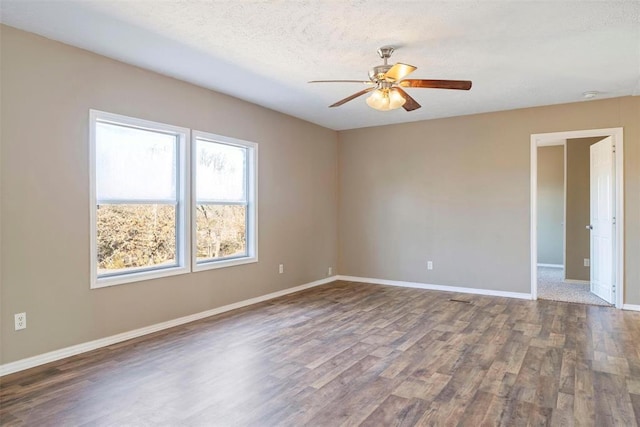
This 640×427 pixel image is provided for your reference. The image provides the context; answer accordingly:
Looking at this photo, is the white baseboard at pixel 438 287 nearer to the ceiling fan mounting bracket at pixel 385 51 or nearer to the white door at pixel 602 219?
the white door at pixel 602 219

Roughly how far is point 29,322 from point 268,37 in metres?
2.99

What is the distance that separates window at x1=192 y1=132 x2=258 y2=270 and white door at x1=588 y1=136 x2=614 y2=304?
4.70m

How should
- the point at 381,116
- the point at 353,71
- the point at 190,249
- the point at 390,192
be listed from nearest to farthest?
1. the point at 353,71
2. the point at 190,249
3. the point at 381,116
4. the point at 390,192

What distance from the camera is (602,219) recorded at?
17.1 feet

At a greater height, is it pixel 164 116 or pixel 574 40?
pixel 574 40

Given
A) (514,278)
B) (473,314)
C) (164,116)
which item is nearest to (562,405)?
(473,314)

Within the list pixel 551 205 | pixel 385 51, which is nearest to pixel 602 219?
pixel 551 205

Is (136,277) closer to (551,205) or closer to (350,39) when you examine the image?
(350,39)

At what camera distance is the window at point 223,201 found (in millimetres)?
4487

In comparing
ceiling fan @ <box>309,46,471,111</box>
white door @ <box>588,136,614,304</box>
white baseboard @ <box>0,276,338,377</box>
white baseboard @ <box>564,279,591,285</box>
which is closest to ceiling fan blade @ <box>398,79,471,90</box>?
ceiling fan @ <box>309,46,471,111</box>

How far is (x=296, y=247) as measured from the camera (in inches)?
234

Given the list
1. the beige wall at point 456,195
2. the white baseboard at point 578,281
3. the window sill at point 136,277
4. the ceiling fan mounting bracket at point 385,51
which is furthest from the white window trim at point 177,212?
the white baseboard at point 578,281

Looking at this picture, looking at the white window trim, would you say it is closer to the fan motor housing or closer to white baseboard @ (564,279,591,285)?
the fan motor housing

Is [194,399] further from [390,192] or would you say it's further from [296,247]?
[390,192]
